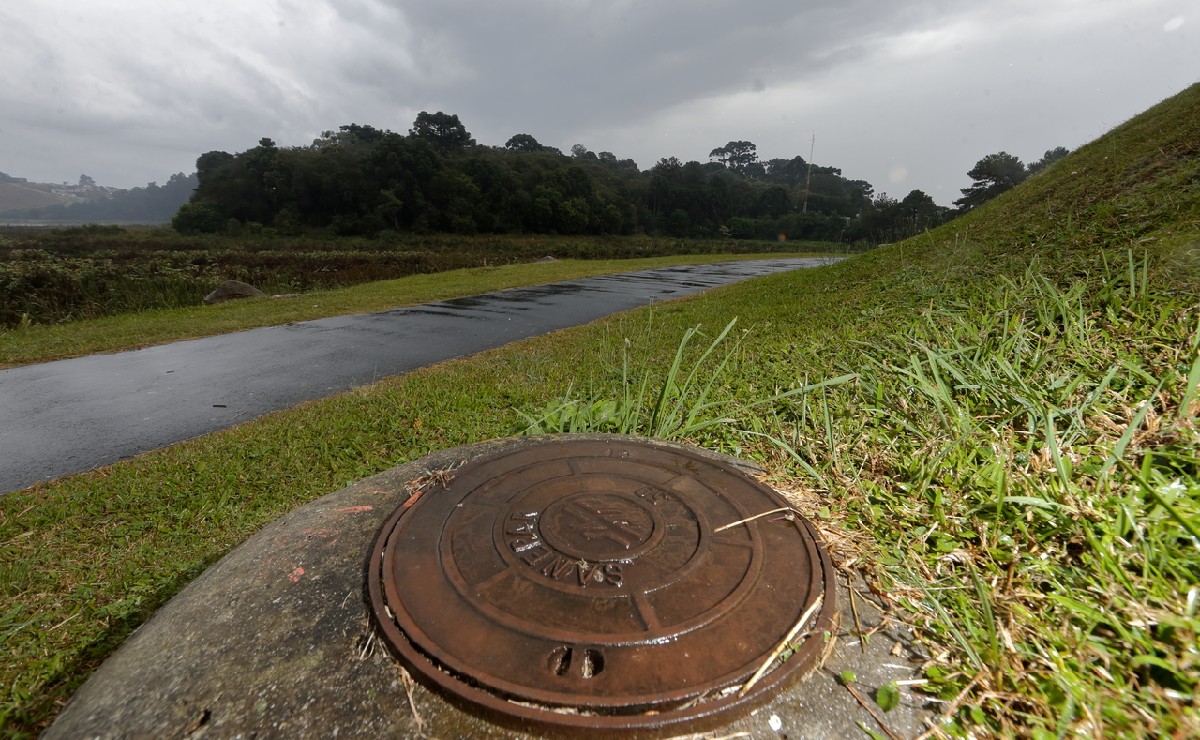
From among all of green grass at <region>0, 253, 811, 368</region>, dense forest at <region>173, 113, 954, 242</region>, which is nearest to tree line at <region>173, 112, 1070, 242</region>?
dense forest at <region>173, 113, 954, 242</region>

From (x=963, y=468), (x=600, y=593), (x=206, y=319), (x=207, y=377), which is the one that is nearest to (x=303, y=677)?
(x=600, y=593)

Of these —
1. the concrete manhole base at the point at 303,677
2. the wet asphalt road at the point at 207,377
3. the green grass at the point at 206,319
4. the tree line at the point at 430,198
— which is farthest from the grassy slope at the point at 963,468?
the tree line at the point at 430,198

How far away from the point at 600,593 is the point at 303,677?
2.28 feet

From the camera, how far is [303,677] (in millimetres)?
1178

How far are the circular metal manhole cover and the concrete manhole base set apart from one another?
0.17 ft

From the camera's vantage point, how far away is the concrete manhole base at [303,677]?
3.51ft

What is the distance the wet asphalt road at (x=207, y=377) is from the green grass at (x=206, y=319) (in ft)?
1.79

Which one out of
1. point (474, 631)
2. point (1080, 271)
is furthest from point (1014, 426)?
point (474, 631)

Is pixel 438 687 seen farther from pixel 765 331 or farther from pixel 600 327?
pixel 600 327

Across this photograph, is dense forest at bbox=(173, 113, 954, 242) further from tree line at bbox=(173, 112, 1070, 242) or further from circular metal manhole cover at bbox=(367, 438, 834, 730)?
circular metal manhole cover at bbox=(367, 438, 834, 730)

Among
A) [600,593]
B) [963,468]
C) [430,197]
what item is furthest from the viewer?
[430,197]

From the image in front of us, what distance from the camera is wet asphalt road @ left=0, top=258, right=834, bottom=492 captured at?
3971mm

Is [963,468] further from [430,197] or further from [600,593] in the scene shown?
[430,197]

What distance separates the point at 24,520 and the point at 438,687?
3238 mm
